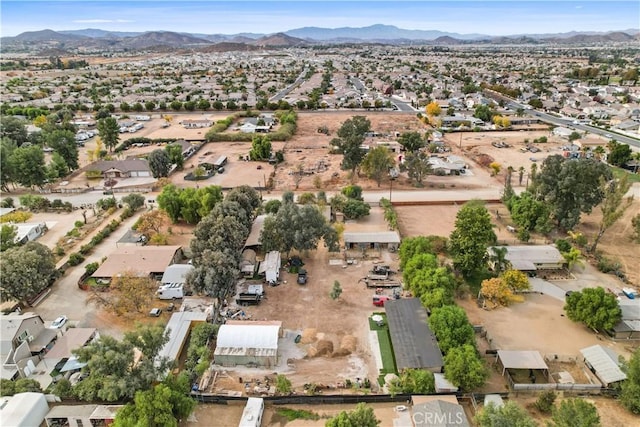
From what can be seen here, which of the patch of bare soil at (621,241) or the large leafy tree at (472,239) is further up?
the large leafy tree at (472,239)

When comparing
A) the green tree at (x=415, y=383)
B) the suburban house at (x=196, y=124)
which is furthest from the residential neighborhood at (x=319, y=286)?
the suburban house at (x=196, y=124)

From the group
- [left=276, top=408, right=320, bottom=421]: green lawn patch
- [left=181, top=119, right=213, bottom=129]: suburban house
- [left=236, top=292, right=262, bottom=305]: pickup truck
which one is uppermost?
[left=181, top=119, right=213, bottom=129]: suburban house

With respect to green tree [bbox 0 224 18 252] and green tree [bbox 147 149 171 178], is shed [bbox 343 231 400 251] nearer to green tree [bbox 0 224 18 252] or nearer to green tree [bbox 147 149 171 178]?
green tree [bbox 0 224 18 252]

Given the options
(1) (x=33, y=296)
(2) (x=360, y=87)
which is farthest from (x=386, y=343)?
(2) (x=360, y=87)

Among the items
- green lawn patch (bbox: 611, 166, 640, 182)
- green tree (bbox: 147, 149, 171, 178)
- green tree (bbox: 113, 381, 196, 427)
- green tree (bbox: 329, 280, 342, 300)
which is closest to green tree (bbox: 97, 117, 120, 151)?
green tree (bbox: 147, 149, 171, 178)

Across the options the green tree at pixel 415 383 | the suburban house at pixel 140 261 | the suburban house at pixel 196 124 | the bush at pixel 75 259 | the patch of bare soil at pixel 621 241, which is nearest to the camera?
the green tree at pixel 415 383

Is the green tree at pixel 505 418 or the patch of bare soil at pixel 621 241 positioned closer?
the green tree at pixel 505 418

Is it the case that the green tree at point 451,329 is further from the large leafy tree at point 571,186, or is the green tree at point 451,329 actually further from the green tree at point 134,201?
the green tree at point 134,201
